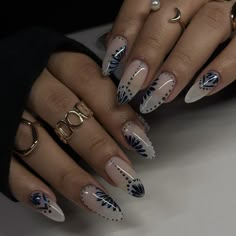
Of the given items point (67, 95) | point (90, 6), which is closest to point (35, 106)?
point (67, 95)

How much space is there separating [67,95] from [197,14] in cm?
17

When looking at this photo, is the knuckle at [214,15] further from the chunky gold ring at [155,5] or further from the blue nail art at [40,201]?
the blue nail art at [40,201]

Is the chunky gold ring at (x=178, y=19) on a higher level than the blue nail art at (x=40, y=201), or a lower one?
higher

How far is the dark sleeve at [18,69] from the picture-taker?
1.48 ft

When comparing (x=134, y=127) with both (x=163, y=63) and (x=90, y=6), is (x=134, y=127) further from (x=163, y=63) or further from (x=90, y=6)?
(x=90, y=6)

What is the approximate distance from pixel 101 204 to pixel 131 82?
0.39 ft

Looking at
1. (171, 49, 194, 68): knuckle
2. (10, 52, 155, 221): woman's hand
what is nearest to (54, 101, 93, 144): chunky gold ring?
(10, 52, 155, 221): woman's hand

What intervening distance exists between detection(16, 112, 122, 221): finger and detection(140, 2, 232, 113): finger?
0.09 meters

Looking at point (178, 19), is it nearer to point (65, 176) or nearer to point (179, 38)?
point (179, 38)

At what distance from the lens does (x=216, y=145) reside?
0.48 meters

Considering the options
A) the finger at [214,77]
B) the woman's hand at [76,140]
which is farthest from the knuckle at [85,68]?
the finger at [214,77]

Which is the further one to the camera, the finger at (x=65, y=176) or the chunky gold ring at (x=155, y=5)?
the chunky gold ring at (x=155, y=5)

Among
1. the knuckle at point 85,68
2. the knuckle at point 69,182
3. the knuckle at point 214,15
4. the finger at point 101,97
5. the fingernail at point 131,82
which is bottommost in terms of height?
the knuckle at point 69,182

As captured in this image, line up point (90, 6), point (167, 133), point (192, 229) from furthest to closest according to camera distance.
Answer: point (90, 6), point (167, 133), point (192, 229)
